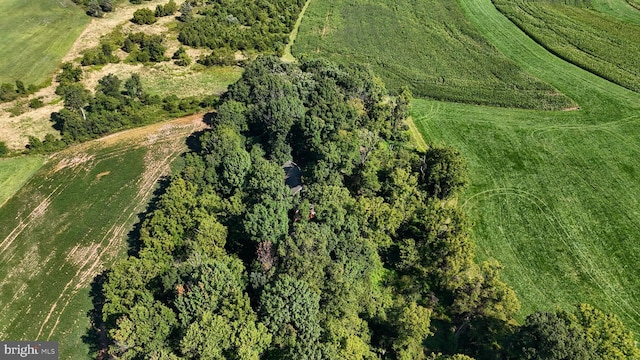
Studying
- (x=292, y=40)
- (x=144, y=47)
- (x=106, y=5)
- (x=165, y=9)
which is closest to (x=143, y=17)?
(x=165, y=9)

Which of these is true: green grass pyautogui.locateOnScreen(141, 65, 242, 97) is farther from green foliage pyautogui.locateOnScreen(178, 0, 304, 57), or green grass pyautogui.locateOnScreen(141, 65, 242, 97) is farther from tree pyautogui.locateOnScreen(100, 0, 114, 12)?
tree pyautogui.locateOnScreen(100, 0, 114, 12)

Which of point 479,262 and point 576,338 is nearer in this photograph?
point 576,338

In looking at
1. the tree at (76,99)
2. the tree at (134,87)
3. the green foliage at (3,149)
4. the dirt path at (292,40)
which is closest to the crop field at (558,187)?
the dirt path at (292,40)

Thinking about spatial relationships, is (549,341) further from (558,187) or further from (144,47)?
(144,47)

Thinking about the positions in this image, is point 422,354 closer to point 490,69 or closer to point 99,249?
point 99,249

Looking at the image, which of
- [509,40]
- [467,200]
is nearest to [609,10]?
[509,40]

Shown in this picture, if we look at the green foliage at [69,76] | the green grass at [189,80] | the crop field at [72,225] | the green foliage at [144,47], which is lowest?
the crop field at [72,225]

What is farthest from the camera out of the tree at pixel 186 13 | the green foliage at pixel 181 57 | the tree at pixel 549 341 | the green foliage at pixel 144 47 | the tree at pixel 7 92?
the tree at pixel 186 13

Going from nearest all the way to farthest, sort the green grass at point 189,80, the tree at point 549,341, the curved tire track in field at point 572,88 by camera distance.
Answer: the tree at point 549,341 → the curved tire track in field at point 572,88 → the green grass at point 189,80

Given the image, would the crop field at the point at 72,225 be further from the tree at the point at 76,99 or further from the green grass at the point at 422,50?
the green grass at the point at 422,50
